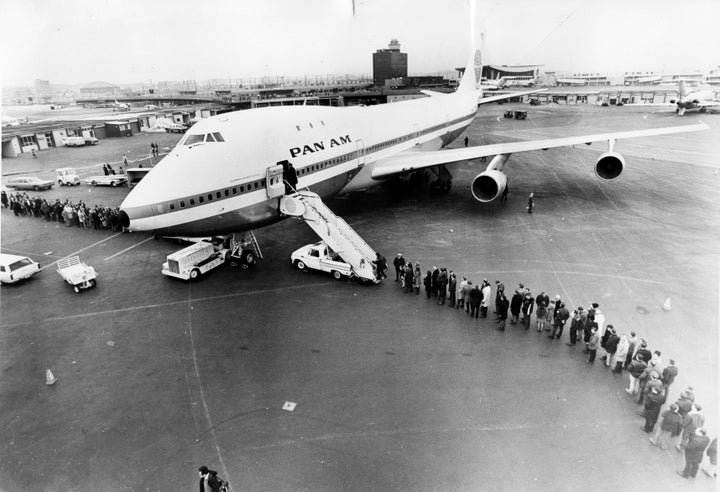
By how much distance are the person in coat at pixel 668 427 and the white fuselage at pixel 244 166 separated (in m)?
13.9

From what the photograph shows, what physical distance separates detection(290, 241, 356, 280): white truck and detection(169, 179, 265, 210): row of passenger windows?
10.7ft

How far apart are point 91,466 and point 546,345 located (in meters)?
11.8

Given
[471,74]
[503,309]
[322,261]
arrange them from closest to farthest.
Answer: [503,309] < [322,261] < [471,74]

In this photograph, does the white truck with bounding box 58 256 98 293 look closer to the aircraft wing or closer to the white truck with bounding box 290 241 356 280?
the white truck with bounding box 290 241 356 280

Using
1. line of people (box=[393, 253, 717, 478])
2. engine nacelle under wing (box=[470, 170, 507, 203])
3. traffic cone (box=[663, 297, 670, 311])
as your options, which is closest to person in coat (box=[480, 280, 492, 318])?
line of people (box=[393, 253, 717, 478])

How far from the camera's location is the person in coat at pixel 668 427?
→ 884cm

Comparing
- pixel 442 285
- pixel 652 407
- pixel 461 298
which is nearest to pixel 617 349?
pixel 652 407

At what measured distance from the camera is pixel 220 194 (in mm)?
15594

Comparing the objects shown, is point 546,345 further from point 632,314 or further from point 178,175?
point 178,175

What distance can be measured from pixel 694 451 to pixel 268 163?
14980 mm

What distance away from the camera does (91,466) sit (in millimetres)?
9117

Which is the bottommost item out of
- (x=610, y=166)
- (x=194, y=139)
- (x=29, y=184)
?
(x=29, y=184)

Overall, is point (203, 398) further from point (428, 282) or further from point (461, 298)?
point (461, 298)

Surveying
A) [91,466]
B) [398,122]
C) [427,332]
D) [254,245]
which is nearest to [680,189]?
[398,122]
